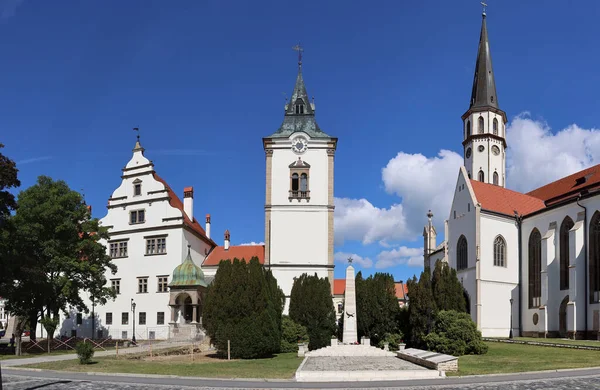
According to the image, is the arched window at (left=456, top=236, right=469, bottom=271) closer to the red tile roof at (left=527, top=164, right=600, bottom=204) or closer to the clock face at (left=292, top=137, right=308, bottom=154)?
the red tile roof at (left=527, top=164, right=600, bottom=204)

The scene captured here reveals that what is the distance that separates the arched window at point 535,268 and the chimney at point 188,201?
3101cm

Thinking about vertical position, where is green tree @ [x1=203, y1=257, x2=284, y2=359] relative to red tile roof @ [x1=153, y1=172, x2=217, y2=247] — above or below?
below

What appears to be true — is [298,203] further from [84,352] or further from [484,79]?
[84,352]

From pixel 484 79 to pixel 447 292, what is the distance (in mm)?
43556

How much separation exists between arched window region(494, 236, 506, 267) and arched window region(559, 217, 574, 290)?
540 centimetres

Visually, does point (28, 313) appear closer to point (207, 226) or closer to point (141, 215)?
point (141, 215)

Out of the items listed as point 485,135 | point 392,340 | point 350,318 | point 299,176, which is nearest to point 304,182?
point 299,176

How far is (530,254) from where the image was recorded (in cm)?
5166

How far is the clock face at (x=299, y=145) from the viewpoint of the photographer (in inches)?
2329

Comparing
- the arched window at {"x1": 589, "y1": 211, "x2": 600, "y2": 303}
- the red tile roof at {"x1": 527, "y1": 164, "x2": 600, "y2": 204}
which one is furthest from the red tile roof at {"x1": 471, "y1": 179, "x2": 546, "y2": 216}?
the arched window at {"x1": 589, "y1": 211, "x2": 600, "y2": 303}

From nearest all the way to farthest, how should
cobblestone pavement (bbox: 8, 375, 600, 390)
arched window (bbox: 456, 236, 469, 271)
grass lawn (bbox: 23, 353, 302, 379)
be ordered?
cobblestone pavement (bbox: 8, 375, 600, 390) < grass lawn (bbox: 23, 353, 302, 379) < arched window (bbox: 456, 236, 469, 271)

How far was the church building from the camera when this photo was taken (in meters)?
44.4

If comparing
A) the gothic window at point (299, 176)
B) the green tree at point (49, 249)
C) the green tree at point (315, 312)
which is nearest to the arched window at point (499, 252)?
the green tree at point (315, 312)

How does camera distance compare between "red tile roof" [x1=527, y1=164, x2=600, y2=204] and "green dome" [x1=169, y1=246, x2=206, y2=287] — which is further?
"green dome" [x1=169, y1=246, x2=206, y2=287]
